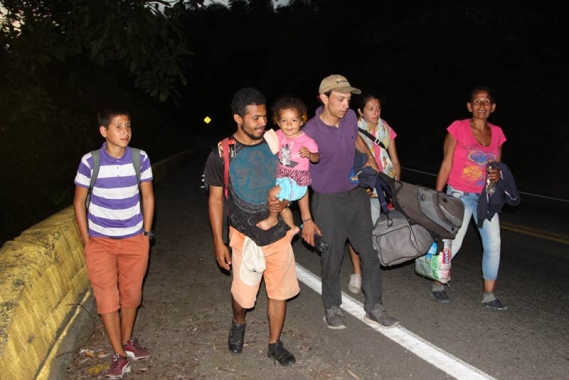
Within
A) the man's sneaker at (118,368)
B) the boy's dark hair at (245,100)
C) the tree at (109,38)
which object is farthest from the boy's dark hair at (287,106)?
the tree at (109,38)

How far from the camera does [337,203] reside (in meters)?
4.52

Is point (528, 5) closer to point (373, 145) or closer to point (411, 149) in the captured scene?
point (411, 149)

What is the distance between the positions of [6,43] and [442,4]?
17343 millimetres

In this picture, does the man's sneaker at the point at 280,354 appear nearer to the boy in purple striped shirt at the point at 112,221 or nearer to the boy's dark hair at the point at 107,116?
the boy in purple striped shirt at the point at 112,221

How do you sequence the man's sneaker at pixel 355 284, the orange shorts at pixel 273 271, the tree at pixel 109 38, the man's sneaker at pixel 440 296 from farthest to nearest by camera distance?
1. the tree at pixel 109 38
2. the man's sneaker at pixel 355 284
3. the man's sneaker at pixel 440 296
4. the orange shorts at pixel 273 271

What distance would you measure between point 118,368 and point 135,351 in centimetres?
28

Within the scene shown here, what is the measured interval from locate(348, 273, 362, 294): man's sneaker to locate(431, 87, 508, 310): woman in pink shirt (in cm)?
91

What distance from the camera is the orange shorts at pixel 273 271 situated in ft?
12.7

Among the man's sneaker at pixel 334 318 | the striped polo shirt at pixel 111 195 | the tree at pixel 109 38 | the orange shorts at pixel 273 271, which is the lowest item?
the man's sneaker at pixel 334 318

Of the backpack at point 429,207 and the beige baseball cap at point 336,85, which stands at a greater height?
the beige baseball cap at point 336,85

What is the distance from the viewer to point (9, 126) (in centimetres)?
837

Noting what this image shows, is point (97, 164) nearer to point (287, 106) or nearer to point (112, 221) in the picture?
point (112, 221)

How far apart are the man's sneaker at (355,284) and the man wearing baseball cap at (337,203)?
0.84m

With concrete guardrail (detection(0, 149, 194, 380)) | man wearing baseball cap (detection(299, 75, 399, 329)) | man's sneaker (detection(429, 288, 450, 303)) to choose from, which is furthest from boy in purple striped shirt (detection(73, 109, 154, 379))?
man's sneaker (detection(429, 288, 450, 303))
